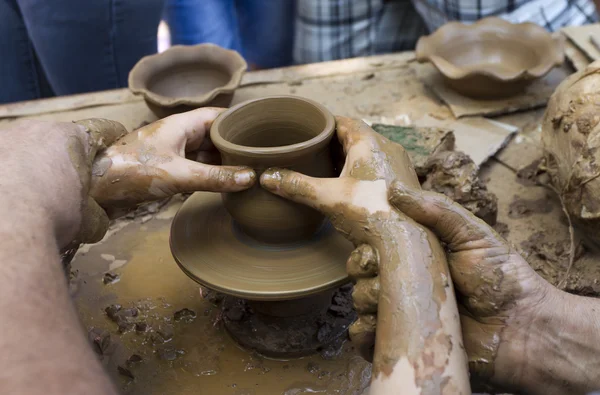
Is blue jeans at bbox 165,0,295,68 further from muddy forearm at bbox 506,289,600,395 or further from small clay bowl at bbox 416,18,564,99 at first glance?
muddy forearm at bbox 506,289,600,395

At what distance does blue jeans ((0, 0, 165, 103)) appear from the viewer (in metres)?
3.17

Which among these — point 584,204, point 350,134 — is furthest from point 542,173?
point 350,134

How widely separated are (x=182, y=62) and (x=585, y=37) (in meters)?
2.29

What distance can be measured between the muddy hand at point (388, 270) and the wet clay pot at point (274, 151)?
0.06m

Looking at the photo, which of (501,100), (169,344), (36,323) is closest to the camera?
(36,323)

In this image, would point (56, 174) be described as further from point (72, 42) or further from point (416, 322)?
point (72, 42)

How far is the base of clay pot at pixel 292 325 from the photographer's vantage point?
1.77m

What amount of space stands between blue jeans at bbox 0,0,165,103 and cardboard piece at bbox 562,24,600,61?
2441 mm

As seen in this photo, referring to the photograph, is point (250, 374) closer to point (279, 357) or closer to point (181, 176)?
point (279, 357)

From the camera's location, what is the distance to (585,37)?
3.13m

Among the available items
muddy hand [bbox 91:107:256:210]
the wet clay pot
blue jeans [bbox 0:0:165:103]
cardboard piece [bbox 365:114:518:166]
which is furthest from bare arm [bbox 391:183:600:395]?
blue jeans [bbox 0:0:165:103]

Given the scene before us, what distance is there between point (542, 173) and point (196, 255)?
161cm

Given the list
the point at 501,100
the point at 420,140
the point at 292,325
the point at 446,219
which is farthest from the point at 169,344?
the point at 501,100

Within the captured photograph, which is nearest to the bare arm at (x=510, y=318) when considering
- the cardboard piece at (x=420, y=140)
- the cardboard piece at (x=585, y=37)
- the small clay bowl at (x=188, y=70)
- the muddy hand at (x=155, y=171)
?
the muddy hand at (x=155, y=171)
